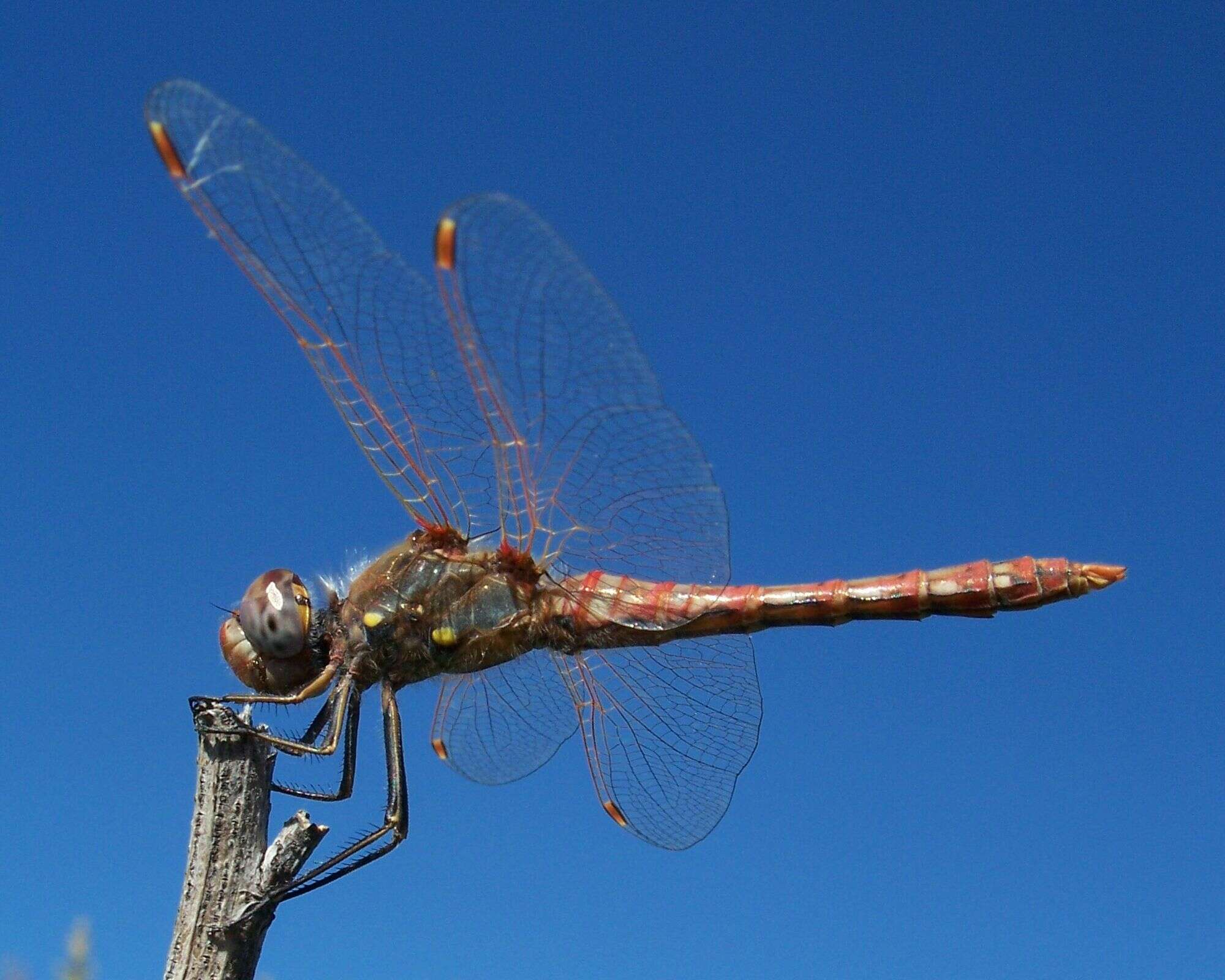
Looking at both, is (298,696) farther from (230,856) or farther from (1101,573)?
(1101,573)

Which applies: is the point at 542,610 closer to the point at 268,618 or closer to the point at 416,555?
the point at 416,555

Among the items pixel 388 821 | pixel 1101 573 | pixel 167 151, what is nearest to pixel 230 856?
pixel 388 821

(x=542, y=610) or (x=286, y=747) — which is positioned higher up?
(x=542, y=610)

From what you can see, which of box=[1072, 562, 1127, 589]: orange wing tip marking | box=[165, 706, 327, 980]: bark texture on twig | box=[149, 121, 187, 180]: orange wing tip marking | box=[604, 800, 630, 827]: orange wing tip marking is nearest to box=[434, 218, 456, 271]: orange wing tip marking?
box=[149, 121, 187, 180]: orange wing tip marking

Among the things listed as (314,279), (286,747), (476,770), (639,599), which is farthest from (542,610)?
(314,279)

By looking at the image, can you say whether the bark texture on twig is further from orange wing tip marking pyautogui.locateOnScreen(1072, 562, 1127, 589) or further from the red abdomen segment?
orange wing tip marking pyautogui.locateOnScreen(1072, 562, 1127, 589)
